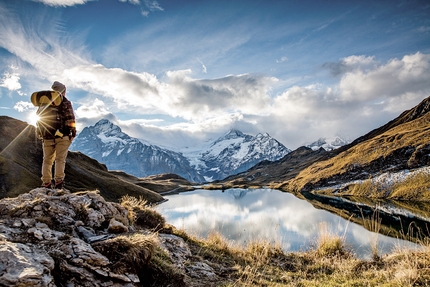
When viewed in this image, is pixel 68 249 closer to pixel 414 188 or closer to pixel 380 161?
pixel 414 188

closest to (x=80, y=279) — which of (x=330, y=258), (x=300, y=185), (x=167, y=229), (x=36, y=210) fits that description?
(x=36, y=210)

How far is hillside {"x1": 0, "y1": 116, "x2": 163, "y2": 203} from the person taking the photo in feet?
168

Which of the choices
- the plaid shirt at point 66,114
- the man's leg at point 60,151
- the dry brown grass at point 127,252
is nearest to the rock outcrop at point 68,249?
the dry brown grass at point 127,252

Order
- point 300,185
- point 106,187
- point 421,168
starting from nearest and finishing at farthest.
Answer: point 106,187 → point 421,168 → point 300,185

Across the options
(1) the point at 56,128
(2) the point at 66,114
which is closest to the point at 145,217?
(1) the point at 56,128

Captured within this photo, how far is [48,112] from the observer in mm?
10055

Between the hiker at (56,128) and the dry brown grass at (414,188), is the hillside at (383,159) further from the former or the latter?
the hiker at (56,128)

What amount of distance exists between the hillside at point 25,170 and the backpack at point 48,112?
48.4 m

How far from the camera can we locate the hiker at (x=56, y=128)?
1001 centimetres

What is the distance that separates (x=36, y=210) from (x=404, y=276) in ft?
34.7

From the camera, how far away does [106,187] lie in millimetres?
77750

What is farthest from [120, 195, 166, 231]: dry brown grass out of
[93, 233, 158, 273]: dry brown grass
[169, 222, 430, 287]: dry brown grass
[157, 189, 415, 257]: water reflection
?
[93, 233, 158, 273]: dry brown grass

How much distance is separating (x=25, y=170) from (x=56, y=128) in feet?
192

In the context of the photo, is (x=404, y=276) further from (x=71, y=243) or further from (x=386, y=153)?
(x=386, y=153)
